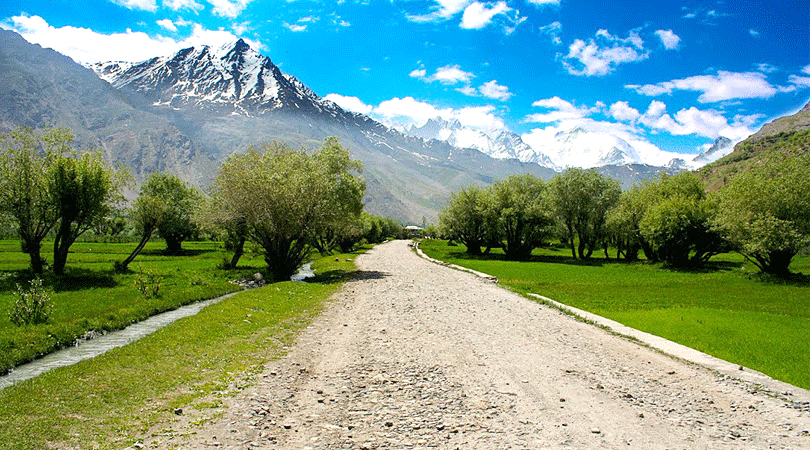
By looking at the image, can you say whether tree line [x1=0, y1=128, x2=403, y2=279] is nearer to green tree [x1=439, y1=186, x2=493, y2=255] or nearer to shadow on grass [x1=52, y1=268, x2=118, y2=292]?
shadow on grass [x1=52, y1=268, x2=118, y2=292]

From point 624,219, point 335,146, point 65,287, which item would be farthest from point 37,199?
point 624,219

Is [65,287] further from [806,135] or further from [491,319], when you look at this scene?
[806,135]

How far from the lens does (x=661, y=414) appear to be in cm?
973

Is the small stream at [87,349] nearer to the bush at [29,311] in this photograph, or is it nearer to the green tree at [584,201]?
the bush at [29,311]

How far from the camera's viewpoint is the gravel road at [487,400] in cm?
824

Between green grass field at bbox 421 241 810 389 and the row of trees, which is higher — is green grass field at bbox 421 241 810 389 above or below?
below

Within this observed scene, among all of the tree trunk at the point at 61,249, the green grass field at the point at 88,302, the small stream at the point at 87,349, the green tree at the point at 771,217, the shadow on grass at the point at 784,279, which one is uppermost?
the green tree at the point at 771,217

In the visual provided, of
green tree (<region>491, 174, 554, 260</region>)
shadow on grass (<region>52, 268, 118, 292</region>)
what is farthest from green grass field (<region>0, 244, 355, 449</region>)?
green tree (<region>491, 174, 554, 260</region>)

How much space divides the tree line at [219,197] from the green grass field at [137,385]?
19220 millimetres

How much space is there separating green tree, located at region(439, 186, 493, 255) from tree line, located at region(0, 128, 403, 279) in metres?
38.1

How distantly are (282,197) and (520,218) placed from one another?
48988mm

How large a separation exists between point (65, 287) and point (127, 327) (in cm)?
1345

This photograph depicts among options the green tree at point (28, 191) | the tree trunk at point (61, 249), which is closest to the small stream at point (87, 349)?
the tree trunk at point (61, 249)

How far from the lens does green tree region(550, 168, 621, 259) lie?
71938 mm
